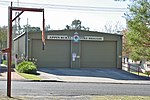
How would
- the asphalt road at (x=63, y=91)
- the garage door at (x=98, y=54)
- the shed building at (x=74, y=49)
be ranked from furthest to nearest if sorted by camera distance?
the garage door at (x=98, y=54), the shed building at (x=74, y=49), the asphalt road at (x=63, y=91)

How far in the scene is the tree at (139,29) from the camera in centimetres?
1258

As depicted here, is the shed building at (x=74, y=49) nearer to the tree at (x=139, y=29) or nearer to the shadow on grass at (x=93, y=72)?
the shadow on grass at (x=93, y=72)

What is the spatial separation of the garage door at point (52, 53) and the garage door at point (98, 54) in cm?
195

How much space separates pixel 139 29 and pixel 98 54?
2851 cm

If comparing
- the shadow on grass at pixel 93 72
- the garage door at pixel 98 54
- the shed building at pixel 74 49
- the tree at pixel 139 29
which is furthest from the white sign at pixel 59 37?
the tree at pixel 139 29

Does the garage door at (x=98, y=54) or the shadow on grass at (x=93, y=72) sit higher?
the garage door at (x=98, y=54)

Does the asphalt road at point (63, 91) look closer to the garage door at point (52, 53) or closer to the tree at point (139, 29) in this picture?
the tree at point (139, 29)

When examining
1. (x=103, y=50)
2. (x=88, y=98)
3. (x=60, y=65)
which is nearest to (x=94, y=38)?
(x=103, y=50)

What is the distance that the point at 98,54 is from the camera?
136 ft

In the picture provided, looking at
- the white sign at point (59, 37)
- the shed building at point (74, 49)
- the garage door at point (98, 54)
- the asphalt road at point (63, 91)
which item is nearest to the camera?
the asphalt road at point (63, 91)

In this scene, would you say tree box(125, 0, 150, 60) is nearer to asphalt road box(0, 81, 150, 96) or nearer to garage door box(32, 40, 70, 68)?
asphalt road box(0, 81, 150, 96)

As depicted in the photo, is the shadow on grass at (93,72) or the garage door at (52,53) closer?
the shadow on grass at (93,72)

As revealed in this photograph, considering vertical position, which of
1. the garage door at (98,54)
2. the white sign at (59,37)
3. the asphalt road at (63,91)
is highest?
the white sign at (59,37)

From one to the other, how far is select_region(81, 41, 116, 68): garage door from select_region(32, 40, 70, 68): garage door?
1954 millimetres
